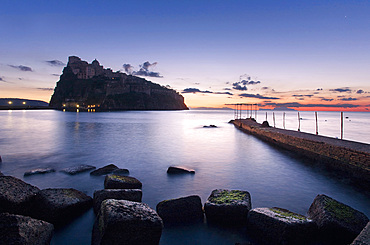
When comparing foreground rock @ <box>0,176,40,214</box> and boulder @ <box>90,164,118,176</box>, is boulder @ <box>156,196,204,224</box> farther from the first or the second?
boulder @ <box>90,164,118,176</box>

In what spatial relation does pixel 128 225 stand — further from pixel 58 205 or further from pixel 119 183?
pixel 119 183

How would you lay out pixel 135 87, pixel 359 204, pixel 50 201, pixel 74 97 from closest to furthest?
pixel 50 201, pixel 359 204, pixel 74 97, pixel 135 87

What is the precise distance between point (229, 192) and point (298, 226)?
1.94m

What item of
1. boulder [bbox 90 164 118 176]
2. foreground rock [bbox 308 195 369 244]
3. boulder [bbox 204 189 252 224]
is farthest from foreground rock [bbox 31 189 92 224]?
foreground rock [bbox 308 195 369 244]

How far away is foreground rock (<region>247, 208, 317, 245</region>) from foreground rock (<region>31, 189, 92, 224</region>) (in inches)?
168

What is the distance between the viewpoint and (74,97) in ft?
503

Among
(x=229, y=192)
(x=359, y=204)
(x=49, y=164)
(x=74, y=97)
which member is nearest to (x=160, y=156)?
(x=49, y=164)

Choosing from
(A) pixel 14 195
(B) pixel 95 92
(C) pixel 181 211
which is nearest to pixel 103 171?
(A) pixel 14 195

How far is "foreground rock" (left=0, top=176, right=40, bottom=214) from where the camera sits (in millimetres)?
4243

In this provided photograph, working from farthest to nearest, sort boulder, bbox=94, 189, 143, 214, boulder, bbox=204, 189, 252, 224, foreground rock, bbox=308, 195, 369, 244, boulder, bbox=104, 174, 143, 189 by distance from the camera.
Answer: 1. boulder, bbox=104, 174, 143, 189
2. boulder, bbox=94, 189, 143, 214
3. boulder, bbox=204, 189, 252, 224
4. foreground rock, bbox=308, 195, 369, 244

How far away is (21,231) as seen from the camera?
324cm

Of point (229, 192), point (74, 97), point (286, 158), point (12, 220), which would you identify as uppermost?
point (74, 97)

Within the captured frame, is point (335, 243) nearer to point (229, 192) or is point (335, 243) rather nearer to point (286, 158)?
point (229, 192)

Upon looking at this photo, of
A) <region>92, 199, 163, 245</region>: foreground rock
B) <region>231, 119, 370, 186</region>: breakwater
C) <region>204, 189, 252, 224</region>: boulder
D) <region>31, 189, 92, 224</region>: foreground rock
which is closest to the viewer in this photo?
<region>92, 199, 163, 245</region>: foreground rock
